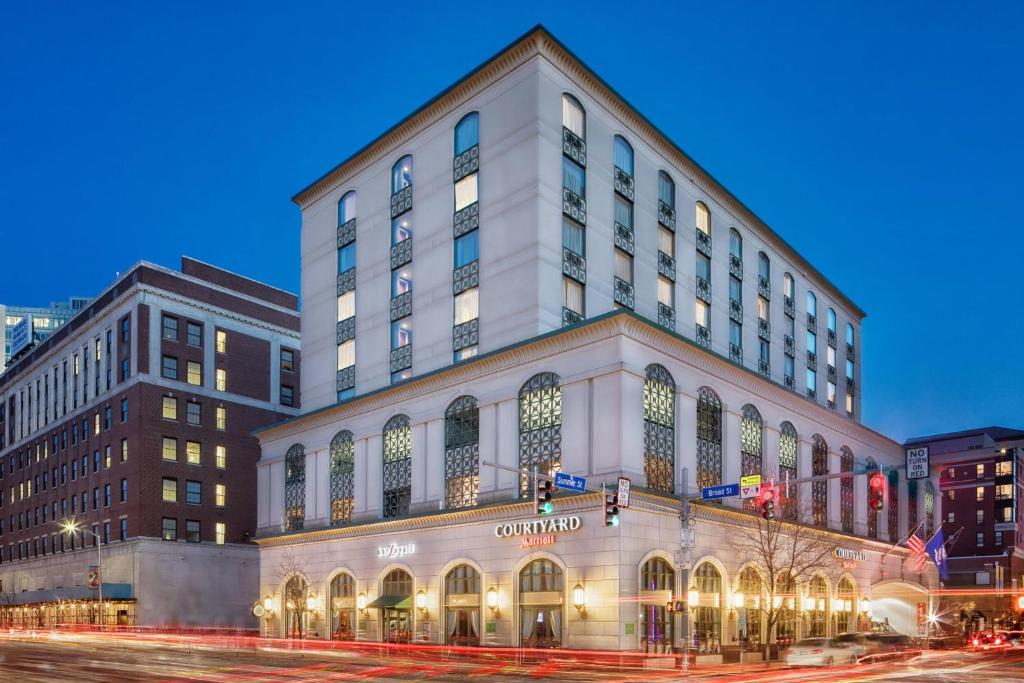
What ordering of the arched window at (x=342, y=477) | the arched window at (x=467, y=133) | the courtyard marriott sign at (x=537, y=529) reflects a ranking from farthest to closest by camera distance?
the arched window at (x=342, y=477), the arched window at (x=467, y=133), the courtyard marriott sign at (x=537, y=529)

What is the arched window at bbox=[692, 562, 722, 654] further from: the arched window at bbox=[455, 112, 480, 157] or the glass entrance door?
the arched window at bbox=[455, 112, 480, 157]

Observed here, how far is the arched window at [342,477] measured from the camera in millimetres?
62438

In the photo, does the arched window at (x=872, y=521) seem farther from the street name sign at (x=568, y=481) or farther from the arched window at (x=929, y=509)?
the street name sign at (x=568, y=481)

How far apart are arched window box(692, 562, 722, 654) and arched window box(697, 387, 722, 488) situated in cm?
482

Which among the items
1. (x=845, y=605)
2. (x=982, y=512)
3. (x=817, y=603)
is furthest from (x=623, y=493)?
(x=982, y=512)

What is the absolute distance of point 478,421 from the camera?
5375 cm

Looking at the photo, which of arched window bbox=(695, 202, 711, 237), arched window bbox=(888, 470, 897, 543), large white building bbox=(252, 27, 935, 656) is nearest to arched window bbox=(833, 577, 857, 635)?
large white building bbox=(252, 27, 935, 656)

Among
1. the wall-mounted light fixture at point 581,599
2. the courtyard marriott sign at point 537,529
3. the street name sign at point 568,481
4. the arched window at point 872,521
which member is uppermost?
the street name sign at point 568,481

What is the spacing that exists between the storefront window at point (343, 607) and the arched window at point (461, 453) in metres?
11.1

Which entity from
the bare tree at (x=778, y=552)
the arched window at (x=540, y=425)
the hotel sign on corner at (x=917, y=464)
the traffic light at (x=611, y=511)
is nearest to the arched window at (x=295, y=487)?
the arched window at (x=540, y=425)

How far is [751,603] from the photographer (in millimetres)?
54875

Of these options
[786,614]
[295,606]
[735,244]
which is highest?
[735,244]

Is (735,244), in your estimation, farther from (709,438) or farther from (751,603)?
(751,603)

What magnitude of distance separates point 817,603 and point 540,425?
2564cm
